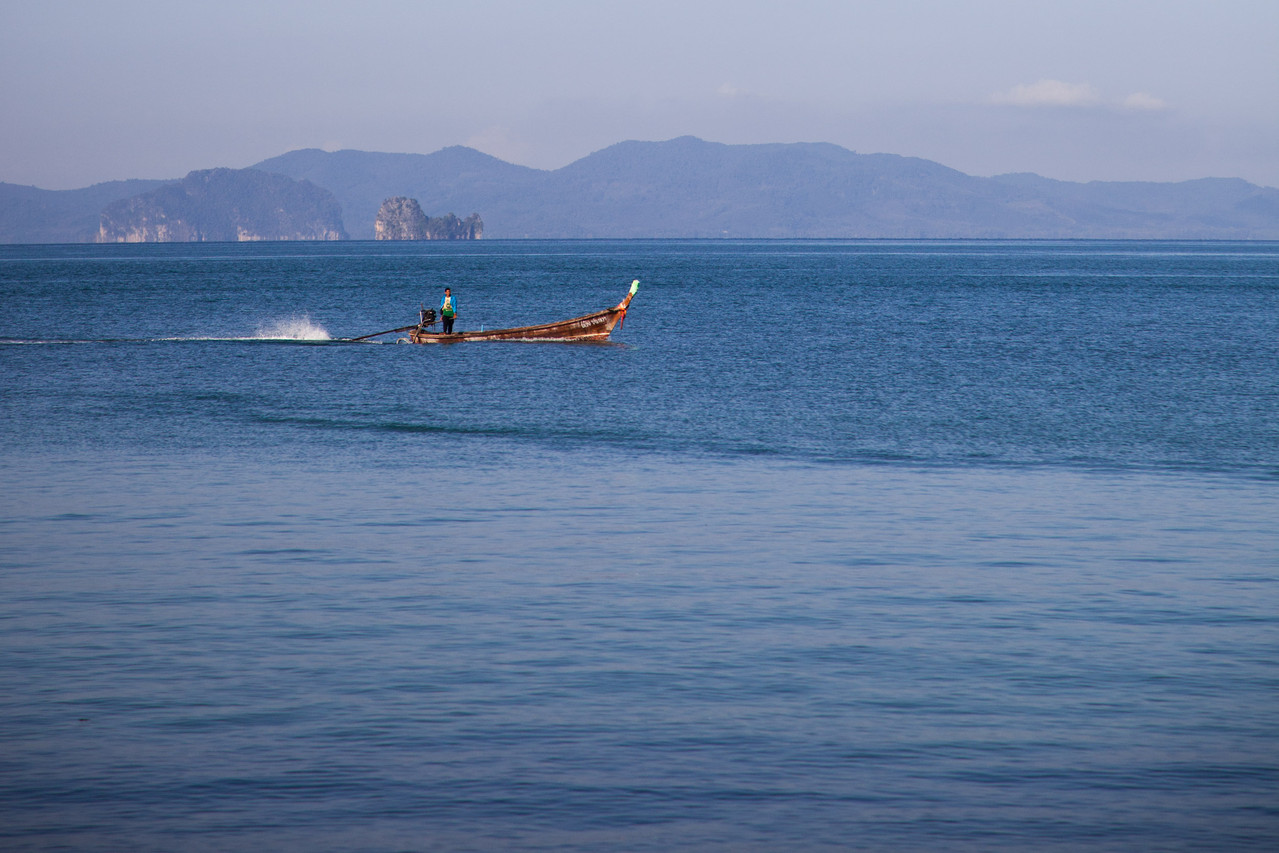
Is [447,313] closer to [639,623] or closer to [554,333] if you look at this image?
[554,333]

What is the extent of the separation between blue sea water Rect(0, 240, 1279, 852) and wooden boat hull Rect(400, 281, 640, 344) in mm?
19028

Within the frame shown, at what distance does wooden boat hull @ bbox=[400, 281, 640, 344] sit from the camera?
61.5 meters

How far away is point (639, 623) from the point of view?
1647 cm

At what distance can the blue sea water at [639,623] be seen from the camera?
433 inches

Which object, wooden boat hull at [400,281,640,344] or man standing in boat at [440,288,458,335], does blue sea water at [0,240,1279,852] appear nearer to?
man standing in boat at [440,288,458,335]

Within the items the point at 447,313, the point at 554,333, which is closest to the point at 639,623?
the point at 447,313

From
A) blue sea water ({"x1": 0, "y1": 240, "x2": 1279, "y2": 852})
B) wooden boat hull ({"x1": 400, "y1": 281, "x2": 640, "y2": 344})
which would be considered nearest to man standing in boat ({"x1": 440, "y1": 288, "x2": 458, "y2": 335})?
wooden boat hull ({"x1": 400, "y1": 281, "x2": 640, "y2": 344})

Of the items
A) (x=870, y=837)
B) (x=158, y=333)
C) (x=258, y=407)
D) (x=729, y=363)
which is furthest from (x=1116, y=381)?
(x=158, y=333)

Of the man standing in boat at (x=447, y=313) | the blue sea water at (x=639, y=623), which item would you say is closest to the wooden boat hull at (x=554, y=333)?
the man standing in boat at (x=447, y=313)

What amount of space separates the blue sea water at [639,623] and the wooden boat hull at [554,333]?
19028mm

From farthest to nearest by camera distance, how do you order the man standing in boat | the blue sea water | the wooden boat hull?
the wooden boat hull → the man standing in boat → the blue sea water

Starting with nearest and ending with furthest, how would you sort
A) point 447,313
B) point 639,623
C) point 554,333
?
point 639,623, point 447,313, point 554,333

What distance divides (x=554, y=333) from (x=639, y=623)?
46.6 meters

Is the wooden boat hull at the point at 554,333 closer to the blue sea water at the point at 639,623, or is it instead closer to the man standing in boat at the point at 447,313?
the man standing in boat at the point at 447,313
